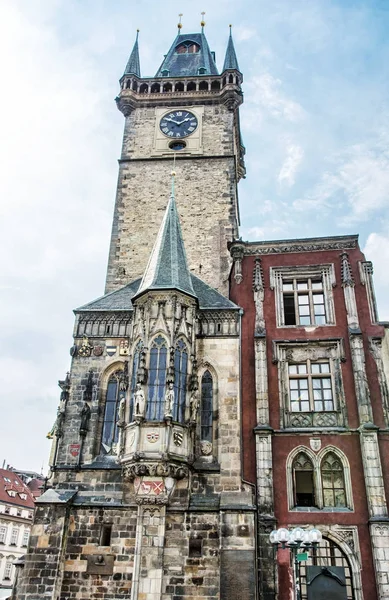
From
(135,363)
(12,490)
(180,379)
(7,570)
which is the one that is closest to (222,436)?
(180,379)

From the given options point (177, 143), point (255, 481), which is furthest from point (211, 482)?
point (177, 143)

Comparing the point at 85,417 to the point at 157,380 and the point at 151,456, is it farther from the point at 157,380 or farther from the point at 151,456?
the point at 151,456

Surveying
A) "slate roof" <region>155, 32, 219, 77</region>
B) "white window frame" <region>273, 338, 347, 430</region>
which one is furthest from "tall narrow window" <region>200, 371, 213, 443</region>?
"slate roof" <region>155, 32, 219, 77</region>

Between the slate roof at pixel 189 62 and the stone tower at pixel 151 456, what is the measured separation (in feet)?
43.8

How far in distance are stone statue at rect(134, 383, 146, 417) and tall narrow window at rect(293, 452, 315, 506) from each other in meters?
5.03

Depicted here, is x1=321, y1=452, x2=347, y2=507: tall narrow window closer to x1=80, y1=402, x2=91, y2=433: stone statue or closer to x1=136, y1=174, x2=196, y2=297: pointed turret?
x1=136, y1=174, x2=196, y2=297: pointed turret

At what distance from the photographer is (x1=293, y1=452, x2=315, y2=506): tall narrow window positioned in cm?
1709

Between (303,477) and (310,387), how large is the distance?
286cm

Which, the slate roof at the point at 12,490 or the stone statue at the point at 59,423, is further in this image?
the slate roof at the point at 12,490

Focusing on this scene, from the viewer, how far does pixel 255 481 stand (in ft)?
55.4

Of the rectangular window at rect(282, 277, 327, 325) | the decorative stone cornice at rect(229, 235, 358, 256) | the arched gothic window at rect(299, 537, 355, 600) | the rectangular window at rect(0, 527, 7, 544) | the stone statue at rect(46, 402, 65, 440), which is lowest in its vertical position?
the arched gothic window at rect(299, 537, 355, 600)

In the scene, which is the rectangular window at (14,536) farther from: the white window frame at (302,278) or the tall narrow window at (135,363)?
the white window frame at (302,278)

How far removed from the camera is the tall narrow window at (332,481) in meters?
16.7

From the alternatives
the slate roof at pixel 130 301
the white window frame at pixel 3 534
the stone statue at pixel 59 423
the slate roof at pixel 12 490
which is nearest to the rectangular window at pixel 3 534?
the white window frame at pixel 3 534
